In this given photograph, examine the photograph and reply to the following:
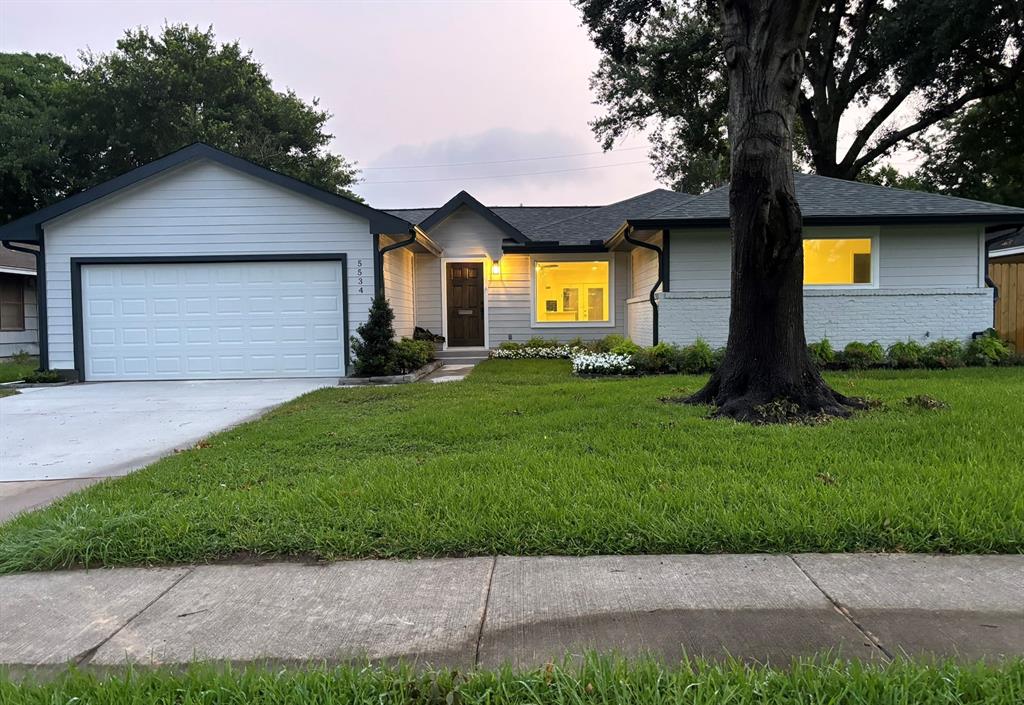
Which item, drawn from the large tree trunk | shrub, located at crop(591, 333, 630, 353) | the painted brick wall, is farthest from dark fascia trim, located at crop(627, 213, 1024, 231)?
the large tree trunk

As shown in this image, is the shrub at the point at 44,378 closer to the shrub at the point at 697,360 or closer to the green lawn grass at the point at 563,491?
the green lawn grass at the point at 563,491

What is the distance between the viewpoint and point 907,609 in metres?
2.61

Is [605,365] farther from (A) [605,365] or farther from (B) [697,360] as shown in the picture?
(B) [697,360]

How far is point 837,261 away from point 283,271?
10.6 meters

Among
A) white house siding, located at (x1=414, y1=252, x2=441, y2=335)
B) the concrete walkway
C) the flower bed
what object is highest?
white house siding, located at (x1=414, y1=252, x2=441, y2=335)

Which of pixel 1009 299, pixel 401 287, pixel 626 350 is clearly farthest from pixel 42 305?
pixel 1009 299

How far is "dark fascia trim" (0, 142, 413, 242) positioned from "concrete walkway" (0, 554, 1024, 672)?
9.16 meters

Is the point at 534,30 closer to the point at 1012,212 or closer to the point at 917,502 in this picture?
the point at 1012,212

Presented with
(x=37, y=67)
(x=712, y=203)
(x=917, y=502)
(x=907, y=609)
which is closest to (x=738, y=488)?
(x=917, y=502)

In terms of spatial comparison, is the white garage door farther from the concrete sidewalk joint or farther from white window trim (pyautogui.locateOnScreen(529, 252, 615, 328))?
the concrete sidewalk joint

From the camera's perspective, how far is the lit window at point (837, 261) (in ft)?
38.7

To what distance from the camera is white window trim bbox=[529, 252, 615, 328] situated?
50.8ft

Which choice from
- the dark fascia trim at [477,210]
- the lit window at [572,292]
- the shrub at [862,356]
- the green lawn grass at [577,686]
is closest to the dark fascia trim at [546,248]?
the dark fascia trim at [477,210]

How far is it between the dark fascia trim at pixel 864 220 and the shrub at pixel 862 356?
2250mm
